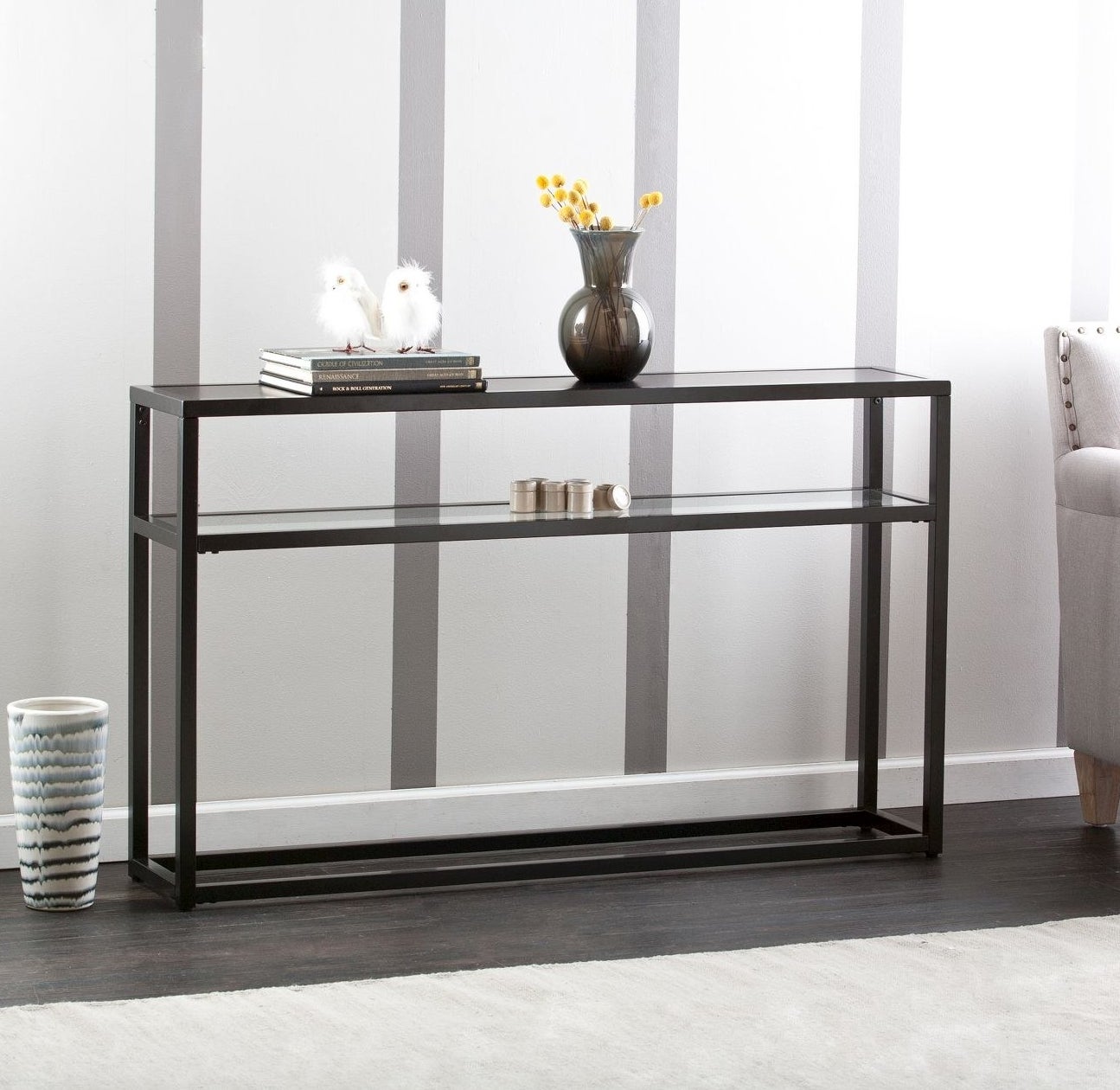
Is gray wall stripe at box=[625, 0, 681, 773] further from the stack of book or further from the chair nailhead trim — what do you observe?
the chair nailhead trim

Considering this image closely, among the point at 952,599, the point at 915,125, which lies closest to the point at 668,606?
the point at 952,599

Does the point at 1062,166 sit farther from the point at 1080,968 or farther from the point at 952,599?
the point at 1080,968

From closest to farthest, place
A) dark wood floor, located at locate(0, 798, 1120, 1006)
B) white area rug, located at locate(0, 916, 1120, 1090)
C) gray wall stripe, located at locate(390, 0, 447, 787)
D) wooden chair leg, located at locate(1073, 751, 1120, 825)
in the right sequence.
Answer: white area rug, located at locate(0, 916, 1120, 1090), dark wood floor, located at locate(0, 798, 1120, 1006), gray wall stripe, located at locate(390, 0, 447, 787), wooden chair leg, located at locate(1073, 751, 1120, 825)

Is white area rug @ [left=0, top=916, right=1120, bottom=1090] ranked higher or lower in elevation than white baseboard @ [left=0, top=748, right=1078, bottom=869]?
lower

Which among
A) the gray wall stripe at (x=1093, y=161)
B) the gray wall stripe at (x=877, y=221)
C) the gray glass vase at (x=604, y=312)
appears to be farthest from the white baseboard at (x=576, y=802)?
the gray wall stripe at (x=1093, y=161)

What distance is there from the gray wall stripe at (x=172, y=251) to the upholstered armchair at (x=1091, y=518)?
164cm

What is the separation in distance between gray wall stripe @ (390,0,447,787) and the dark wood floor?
1.32 feet

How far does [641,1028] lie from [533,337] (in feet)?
4.67

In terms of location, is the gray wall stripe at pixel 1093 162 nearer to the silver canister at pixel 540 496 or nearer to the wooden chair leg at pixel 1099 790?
the wooden chair leg at pixel 1099 790

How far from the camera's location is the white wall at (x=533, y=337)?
304 cm

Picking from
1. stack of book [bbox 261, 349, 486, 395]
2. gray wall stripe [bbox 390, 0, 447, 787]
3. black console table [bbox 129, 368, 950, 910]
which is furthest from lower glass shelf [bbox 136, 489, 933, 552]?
stack of book [bbox 261, 349, 486, 395]

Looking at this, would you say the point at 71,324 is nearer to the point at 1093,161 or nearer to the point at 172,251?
the point at 172,251

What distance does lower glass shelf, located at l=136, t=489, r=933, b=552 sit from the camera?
2.84m

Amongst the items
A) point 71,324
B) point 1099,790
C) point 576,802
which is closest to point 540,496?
point 576,802
